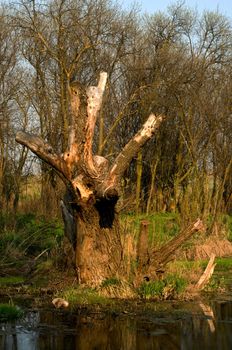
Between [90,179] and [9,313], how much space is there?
10.8 feet

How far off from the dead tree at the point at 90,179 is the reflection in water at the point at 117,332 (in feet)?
7.38

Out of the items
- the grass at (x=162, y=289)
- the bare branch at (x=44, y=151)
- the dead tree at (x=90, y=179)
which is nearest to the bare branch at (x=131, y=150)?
the dead tree at (x=90, y=179)

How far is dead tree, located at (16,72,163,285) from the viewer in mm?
13445

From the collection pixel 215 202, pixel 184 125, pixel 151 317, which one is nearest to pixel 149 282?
pixel 151 317

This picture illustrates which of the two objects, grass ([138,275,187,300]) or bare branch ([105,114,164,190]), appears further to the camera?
bare branch ([105,114,164,190])

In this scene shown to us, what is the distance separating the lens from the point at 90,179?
13359 mm

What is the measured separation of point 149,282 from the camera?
1359 centimetres

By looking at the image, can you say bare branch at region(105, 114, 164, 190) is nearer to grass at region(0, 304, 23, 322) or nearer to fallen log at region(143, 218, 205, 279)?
fallen log at region(143, 218, 205, 279)

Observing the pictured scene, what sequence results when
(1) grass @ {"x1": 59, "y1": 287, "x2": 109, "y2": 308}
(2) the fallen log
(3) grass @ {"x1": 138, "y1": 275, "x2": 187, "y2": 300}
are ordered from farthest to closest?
(2) the fallen log < (3) grass @ {"x1": 138, "y1": 275, "x2": 187, "y2": 300} < (1) grass @ {"x1": 59, "y1": 287, "x2": 109, "y2": 308}

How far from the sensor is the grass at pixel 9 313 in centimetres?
1140

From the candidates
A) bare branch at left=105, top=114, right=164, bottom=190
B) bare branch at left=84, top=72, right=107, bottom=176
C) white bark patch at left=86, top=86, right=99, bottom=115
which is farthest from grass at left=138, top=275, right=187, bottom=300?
white bark patch at left=86, top=86, right=99, bottom=115

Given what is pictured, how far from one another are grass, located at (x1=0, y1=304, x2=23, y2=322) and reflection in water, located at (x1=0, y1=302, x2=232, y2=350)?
0.18 m

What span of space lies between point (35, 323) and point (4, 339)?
4.11ft

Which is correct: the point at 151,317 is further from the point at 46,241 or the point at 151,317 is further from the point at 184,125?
the point at 184,125
